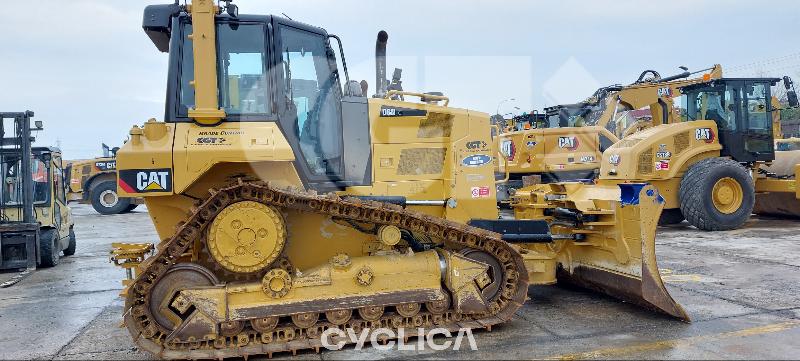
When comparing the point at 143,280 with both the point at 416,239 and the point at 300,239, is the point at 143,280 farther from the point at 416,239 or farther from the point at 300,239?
the point at 416,239

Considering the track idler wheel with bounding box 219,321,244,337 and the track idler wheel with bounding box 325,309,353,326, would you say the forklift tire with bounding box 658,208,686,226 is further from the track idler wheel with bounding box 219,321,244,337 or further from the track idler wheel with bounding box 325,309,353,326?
the track idler wheel with bounding box 219,321,244,337

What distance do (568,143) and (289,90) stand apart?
11.1 meters

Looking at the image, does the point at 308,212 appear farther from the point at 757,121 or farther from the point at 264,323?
the point at 757,121

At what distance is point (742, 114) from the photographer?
12.1 meters

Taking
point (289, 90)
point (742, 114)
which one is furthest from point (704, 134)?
point (289, 90)

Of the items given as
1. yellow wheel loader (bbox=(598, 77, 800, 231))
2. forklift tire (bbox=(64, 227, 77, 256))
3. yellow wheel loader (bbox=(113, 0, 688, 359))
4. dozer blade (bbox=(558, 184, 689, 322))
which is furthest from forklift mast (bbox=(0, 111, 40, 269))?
yellow wheel loader (bbox=(598, 77, 800, 231))

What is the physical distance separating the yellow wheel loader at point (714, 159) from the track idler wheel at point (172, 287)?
362 inches

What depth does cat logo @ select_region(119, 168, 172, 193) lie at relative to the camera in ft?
15.5

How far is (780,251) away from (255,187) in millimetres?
8096

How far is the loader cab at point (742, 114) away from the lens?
1209 cm

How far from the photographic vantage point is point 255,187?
15.8 ft

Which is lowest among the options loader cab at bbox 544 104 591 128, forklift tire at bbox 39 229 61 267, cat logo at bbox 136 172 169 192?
forklift tire at bbox 39 229 61 267

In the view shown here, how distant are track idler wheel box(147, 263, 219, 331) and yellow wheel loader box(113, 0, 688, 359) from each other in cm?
1

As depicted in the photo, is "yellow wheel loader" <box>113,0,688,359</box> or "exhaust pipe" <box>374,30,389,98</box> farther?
"exhaust pipe" <box>374,30,389,98</box>
